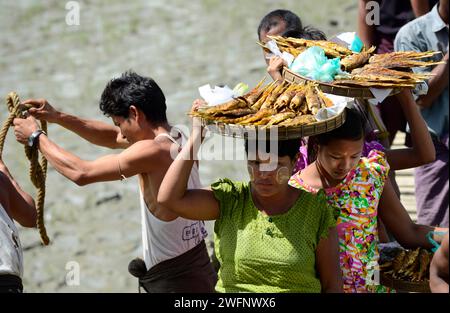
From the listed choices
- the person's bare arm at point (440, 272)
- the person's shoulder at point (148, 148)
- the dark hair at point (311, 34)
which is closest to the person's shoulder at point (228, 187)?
the person's shoulder at point (148, 148)

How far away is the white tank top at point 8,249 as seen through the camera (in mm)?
4477

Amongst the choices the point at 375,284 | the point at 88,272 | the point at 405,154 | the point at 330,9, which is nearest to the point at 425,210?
the point at 405,154

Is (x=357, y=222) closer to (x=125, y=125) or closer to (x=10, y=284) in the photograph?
(x=125, y=125)

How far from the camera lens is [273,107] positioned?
4.31 meters

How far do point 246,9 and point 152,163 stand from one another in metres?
9.91

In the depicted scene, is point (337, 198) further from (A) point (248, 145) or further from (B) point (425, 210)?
(B) point (425, 210)

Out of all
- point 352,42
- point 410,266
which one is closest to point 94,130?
point 352,42

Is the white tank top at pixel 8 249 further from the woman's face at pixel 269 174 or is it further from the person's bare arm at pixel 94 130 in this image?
the woman's face at pixel 269 174

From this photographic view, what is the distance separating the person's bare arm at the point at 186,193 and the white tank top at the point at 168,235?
0.78 meters

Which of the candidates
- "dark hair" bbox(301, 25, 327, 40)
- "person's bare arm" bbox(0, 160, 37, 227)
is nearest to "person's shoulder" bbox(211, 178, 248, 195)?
"person's bare arm" bbox(0, 160, 37, 227)

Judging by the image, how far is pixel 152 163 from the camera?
5.05 meters

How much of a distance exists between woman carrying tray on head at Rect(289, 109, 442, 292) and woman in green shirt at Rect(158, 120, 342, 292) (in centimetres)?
26

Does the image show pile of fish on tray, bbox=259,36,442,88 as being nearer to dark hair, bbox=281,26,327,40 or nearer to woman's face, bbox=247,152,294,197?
dark hair, bbox=281,26,327,40

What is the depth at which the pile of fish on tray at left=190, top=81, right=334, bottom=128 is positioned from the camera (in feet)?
13.5
